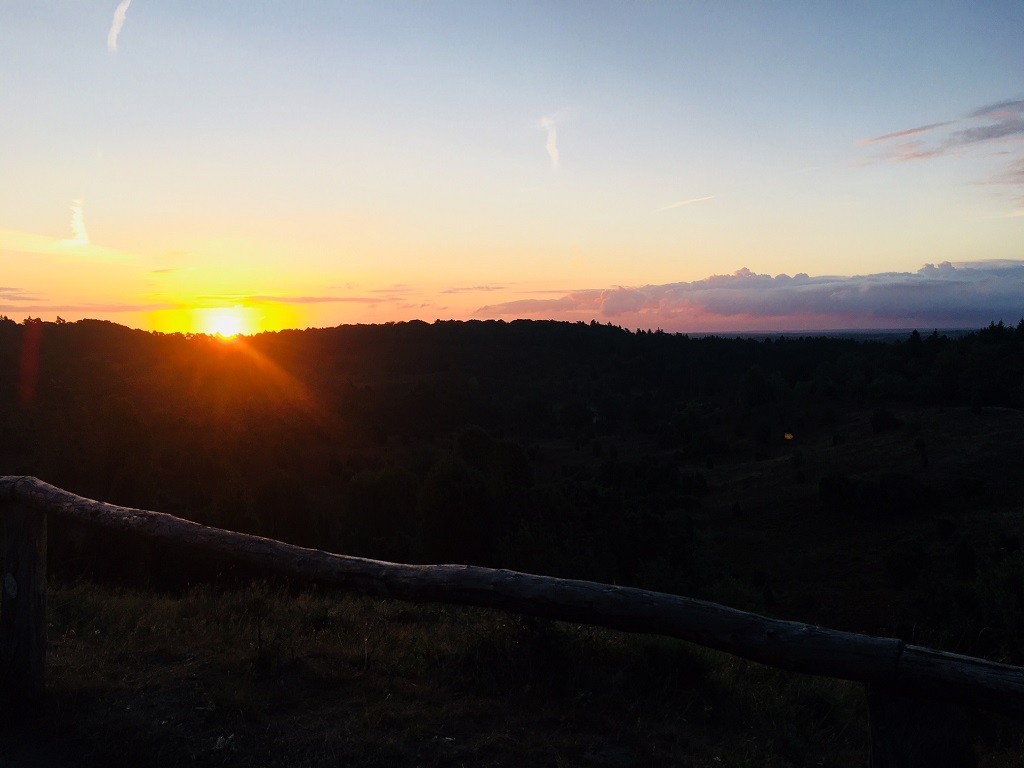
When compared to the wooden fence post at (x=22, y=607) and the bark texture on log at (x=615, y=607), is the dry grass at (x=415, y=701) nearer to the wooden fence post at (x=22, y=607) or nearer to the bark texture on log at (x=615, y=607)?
the wooden fence post at (x=22, y=607)

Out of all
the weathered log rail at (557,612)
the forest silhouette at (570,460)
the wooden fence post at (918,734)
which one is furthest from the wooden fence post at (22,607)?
the forest silhouette at (570,460)

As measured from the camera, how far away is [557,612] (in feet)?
10.3

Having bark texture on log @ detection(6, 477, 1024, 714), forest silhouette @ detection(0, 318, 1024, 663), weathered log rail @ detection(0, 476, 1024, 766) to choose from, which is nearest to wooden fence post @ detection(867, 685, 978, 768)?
weathered log rail @ detection(0, 476, 1024, 766)

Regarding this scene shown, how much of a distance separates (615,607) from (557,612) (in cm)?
30

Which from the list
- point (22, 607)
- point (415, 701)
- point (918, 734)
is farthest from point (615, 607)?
point (22, 607)

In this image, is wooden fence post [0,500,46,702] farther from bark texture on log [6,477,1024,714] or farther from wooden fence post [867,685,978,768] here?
wooden fence post [867,685,978,768]

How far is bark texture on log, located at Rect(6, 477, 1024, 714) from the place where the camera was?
7.13 ft

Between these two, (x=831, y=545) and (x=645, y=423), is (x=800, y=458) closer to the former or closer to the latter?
(x=831, y=545)

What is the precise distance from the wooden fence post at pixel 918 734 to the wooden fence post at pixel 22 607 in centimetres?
408

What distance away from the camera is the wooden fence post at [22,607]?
3.77 meters

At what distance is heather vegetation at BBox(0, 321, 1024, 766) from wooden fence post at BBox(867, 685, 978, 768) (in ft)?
4.75

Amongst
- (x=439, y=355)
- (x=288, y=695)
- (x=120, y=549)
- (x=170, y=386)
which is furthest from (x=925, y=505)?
(x=439, y=355)

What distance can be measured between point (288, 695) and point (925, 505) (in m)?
46.5

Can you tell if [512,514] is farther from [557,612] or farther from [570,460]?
[570,460]
